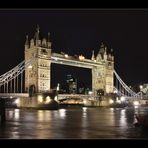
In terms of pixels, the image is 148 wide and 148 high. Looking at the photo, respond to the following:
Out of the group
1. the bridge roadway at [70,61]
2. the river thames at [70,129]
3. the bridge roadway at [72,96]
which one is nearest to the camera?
the river thames at [70,129]

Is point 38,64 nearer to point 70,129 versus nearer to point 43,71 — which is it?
point 43,71

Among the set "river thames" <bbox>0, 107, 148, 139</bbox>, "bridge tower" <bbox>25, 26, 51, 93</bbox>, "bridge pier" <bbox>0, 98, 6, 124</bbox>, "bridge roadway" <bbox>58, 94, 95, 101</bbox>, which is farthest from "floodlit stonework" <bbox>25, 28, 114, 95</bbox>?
"bridge pier" <bbox>0, 98, 6, 124</bbox>

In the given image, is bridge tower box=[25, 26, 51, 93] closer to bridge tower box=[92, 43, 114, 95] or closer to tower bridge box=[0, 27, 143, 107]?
tower bridge box=[0, 27, 143, 107]

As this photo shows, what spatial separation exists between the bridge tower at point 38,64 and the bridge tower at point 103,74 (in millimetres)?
15534

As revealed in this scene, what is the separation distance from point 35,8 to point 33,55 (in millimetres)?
55722

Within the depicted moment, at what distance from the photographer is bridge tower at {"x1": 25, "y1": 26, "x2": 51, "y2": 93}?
2478 inches

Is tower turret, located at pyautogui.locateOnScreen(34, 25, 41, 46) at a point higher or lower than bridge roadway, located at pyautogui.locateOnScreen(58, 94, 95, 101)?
higher

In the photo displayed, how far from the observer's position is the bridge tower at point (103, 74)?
79688 mm

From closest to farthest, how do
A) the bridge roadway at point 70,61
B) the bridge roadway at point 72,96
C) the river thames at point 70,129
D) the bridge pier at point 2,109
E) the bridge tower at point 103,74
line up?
the river thames at point 70,129 → the bridge pier at point 2,109 → the bridge roadway at point 72,96 → the bridge roadway at point 70,61 → the bridge tower at point 103,74

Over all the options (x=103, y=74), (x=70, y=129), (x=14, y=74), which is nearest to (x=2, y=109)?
(x=70, y=129)

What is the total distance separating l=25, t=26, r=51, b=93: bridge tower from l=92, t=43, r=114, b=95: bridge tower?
15.5 metres

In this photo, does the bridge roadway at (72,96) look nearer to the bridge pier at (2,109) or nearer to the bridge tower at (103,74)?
the bridge tower at (103,74)

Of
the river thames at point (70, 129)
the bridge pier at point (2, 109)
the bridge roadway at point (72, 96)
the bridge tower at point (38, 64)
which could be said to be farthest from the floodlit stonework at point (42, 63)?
the bridge pier at point (2, 109)
